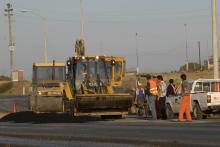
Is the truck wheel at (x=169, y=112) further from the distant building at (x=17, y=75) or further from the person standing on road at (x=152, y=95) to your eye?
the distant building at (x=17, y=75)

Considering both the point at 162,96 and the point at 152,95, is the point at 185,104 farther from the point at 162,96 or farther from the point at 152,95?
the point at 162,96

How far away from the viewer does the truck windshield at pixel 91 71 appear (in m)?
29.9

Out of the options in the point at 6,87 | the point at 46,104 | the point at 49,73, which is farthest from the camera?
the point at 6,87

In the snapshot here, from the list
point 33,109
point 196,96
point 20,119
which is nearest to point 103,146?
point 196,96

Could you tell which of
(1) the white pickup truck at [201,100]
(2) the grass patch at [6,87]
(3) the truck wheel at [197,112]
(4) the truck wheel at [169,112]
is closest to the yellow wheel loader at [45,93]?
(4) the truck wheel at [169,112]

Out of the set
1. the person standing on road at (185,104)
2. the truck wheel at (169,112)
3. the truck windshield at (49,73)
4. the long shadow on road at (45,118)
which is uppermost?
the truck windshield at (49,73)

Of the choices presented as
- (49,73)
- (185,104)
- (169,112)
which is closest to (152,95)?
(169,112)

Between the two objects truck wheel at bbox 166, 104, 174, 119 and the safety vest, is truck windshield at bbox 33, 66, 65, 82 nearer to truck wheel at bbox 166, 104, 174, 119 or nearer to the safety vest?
truck wheel at bbox 166, 104, 174, 119

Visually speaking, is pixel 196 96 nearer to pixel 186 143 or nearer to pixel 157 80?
pixel 157 80

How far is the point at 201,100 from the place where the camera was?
85.9 feet

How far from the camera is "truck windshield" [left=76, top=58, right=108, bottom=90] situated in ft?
98.2

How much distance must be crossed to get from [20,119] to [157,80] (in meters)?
7.32

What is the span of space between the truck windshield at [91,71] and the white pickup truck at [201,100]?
3.66 m

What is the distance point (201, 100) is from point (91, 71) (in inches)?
241
